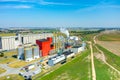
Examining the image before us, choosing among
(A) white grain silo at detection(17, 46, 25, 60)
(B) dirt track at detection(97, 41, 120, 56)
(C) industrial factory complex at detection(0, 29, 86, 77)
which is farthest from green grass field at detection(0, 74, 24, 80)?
(B) dirt track at detection(97, 41, 120, 56)

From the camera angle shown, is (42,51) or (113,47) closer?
(42,51)

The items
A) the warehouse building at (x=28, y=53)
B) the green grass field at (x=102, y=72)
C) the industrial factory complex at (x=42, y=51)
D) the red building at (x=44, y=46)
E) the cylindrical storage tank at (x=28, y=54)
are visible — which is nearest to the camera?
the green grass field at (x=102, y=72)

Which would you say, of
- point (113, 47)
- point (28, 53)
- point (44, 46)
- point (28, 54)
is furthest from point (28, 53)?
point (113, 47)

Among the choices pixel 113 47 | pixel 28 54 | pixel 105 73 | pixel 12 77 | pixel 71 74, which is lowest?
pixel 12 77

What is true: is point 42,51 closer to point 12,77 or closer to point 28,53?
point 28,53

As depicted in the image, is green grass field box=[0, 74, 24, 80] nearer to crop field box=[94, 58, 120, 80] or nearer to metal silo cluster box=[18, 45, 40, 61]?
metal silo cluster box=[18, 45, 40, 61]

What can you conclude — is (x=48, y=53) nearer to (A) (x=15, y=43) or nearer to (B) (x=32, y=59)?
(B) (x=32, y=59)

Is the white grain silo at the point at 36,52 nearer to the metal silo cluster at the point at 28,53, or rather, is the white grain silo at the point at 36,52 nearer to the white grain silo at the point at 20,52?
the metal silo cluster at the point at 28,53

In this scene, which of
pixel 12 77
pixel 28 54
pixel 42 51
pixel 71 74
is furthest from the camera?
pixel 42 51

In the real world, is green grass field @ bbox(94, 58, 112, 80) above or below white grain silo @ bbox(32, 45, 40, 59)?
below

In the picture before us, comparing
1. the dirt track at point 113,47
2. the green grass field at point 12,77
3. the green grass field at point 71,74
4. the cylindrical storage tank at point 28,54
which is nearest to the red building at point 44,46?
the cylindrical storage tank at point 28,54

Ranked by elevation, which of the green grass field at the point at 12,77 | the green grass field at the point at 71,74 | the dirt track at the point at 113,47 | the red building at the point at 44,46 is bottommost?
the green grass field at the point at 12,77
